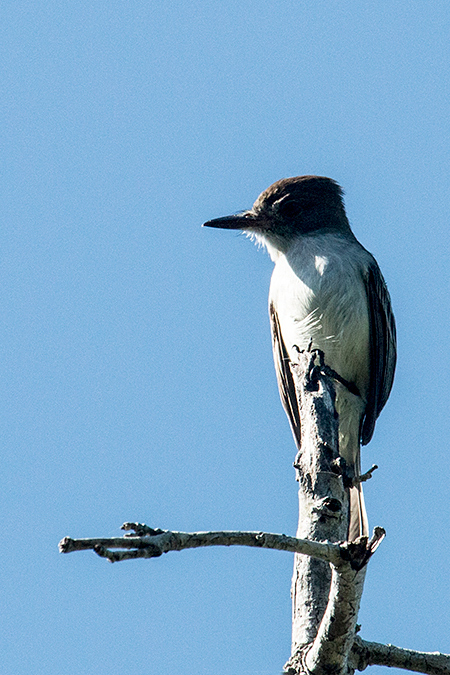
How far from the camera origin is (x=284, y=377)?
8.66 m

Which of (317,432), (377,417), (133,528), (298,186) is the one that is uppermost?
(298,186)

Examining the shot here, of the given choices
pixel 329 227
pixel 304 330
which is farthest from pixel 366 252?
pixel 304 330

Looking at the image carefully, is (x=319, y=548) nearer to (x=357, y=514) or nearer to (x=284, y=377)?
(x=357, y=514)

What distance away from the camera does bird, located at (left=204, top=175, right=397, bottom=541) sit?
26.7 ft

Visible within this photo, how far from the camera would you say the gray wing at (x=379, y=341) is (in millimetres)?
8320

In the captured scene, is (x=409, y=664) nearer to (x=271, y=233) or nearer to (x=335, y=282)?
(x=335, y=282)

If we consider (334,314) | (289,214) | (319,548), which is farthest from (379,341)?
(319,548)

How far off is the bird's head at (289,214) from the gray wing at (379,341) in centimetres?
88

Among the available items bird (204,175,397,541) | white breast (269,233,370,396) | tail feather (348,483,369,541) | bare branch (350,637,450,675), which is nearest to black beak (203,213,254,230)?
bird (204,175,397,541)

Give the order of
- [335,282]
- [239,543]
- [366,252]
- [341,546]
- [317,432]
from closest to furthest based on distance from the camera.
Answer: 1. [239,543]
2. [341,546]
3. [317,432]
4. [335,282]
5. [366,252]

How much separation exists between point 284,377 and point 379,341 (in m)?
0.96

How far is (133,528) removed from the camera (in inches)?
136

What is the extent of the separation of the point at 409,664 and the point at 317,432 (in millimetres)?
1525

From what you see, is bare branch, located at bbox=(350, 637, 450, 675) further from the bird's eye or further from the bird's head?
the bird's eye
